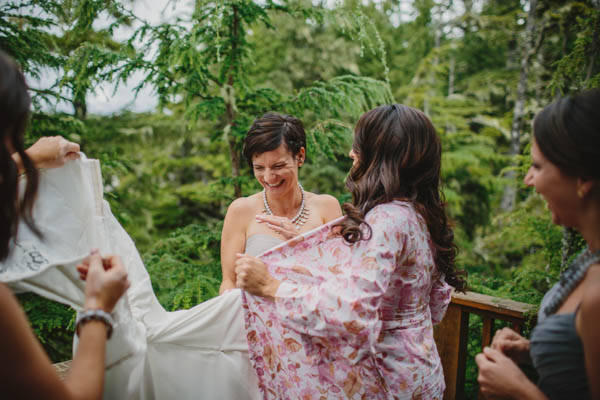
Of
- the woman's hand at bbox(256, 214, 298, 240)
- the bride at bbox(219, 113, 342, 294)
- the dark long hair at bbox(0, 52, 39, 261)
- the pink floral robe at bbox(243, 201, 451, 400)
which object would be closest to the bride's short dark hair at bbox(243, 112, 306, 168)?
the bride at bbox(219, 113, 342, 294)

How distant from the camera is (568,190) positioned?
3.56 feet

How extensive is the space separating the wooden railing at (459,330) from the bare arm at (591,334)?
1.19 meters

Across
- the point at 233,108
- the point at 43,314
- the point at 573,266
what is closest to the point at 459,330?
the point at 573,266

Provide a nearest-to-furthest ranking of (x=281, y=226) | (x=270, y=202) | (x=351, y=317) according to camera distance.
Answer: (x=351, y=317) → (x=281, y=226) → (x=270, y=202)

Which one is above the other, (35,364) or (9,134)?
(9,134)

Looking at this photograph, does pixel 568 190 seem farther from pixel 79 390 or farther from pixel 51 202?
pixel 51 202

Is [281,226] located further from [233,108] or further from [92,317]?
[233,108]

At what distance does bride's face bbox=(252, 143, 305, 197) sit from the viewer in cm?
224

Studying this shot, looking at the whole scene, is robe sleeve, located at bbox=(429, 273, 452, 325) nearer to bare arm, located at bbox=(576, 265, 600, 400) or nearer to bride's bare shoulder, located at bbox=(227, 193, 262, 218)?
bare arm, located at bbox=(576, 265, 600, 400)

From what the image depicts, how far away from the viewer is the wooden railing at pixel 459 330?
83.7 inches

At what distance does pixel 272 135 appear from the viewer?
87.4 inches

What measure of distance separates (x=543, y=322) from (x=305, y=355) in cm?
86

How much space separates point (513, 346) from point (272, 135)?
1608 millimetres

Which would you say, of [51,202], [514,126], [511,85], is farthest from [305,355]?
[511,85]
